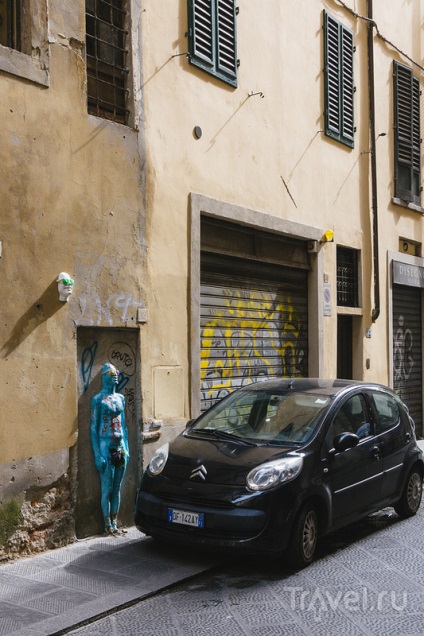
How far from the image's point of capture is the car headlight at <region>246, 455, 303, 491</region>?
6.50m

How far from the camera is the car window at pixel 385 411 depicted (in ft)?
26.9

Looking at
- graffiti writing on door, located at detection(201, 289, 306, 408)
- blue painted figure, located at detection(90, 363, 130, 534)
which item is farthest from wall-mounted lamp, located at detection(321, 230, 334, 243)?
blue painted figure, located at detection(90, 363, 130, 534)

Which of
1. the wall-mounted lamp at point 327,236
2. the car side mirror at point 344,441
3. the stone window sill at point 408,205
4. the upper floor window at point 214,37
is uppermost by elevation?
the upper floor window at point 214,37

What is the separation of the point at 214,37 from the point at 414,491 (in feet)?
20.3

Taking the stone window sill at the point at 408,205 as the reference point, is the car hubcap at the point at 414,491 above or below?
below

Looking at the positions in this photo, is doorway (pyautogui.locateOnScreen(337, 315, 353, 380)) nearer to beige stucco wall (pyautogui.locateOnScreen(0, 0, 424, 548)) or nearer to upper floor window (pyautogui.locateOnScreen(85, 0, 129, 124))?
beige stucco wall (pyautogui.locateOnScreen(0, 0, 424, 548))

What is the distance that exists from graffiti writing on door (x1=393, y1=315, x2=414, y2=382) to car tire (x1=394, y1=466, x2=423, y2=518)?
6496mm

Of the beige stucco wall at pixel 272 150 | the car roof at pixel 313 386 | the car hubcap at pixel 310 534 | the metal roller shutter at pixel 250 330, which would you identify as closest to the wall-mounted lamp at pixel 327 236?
the beige stucco wall at pixel 272 150

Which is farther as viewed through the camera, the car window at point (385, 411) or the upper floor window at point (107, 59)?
the upper floor window at point (107, 59)

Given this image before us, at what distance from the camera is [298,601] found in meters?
5.80

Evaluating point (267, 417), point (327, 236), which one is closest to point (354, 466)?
point (267, 417)
